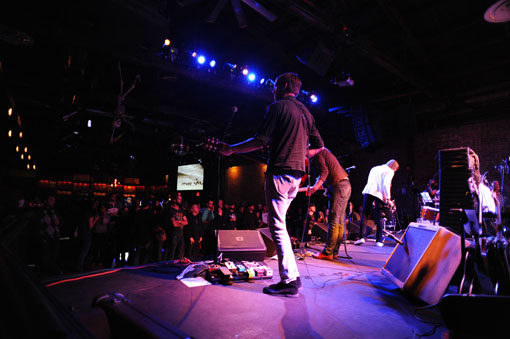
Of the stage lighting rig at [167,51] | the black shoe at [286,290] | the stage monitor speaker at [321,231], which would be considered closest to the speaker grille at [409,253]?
the black shoe at [286,290]

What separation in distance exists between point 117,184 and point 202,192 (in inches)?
410

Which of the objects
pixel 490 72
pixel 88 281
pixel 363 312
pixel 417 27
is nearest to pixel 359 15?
pixel 417 27

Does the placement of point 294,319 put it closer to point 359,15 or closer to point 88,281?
point 88,281

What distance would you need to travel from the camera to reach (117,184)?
22.7m

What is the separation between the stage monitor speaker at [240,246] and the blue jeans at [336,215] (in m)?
1.10

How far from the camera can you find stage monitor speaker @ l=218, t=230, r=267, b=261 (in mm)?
3439

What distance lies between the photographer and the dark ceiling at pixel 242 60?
4.77 meters

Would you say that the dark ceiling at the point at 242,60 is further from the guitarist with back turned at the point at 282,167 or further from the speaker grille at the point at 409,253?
the speaker grille at the point at 409,253

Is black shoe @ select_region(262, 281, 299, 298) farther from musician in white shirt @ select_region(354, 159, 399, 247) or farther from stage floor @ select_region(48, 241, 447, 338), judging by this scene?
musician in white shirt @ select_region(354, 159, 399, 247)

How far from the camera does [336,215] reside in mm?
4020

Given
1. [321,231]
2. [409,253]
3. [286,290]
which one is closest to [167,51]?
[321,231]

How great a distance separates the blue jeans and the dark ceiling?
1.96 metres

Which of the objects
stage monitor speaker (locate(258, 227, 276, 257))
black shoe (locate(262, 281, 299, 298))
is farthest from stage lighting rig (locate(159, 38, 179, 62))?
black shoe (locate(262, 281, 299, 298))

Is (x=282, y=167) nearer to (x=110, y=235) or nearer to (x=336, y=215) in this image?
(x=336, y=215)
